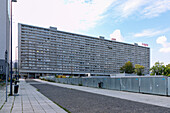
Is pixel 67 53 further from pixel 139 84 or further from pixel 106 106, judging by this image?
pixel 106 106

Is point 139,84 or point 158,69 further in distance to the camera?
point 158,69

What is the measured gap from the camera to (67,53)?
142m

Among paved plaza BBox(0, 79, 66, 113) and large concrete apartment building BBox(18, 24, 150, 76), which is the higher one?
large concrete apartment building BBox(18, 24, 150, 76)

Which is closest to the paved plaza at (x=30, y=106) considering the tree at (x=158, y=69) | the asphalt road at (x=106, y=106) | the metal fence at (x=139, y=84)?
the asphalt road at (x=106, y=106)

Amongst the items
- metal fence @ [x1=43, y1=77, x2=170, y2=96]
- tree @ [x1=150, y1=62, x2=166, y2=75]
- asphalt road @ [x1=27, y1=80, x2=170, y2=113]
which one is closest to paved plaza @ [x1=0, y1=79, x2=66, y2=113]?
asphalt road @ [x1=27, y1=80, x2=170, y2=113]

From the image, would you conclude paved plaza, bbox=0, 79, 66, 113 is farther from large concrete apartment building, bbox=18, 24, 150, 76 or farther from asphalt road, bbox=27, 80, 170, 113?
large concrete apartment building, bbox=18, 24, 150, 76

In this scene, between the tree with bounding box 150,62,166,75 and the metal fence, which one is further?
the tree with bounding box 150,62,166,75

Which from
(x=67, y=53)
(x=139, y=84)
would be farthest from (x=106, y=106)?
(x=67, y=53)

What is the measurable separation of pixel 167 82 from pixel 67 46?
12974cm

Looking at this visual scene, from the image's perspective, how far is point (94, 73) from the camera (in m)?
153

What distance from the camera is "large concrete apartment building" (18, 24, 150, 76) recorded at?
120 meters

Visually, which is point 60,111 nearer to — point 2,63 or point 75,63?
point 2,63

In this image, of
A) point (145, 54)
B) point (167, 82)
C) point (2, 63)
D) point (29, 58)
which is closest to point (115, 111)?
point (167, 82)

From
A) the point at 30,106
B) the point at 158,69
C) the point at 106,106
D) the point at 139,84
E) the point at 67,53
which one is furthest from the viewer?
the point at 67,53
